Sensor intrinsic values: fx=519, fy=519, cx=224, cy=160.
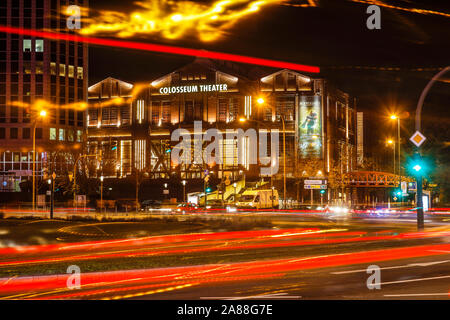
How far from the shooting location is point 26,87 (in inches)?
3740

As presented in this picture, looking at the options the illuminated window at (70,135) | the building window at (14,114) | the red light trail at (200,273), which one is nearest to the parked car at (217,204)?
the illuminated window at (70,135)

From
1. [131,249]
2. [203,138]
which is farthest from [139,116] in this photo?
[131,249]

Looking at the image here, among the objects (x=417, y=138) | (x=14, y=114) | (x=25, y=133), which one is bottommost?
(x=417, y=138)

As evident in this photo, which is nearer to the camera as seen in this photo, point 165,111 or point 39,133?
point 39,133

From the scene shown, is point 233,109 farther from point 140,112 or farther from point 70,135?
point 70,135

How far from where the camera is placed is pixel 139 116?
9975cm

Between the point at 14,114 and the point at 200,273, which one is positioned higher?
the point at 14,114

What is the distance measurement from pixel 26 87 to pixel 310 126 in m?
52.0

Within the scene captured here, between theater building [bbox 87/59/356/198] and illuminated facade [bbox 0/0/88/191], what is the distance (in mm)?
9682

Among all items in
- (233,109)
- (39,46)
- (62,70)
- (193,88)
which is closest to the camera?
(233,109)

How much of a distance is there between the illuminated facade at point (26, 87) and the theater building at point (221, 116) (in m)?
9.68

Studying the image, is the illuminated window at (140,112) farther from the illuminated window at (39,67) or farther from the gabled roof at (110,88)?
the illuminated window at (39,67)

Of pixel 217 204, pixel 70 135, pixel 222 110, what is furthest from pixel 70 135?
pixel 217 204
